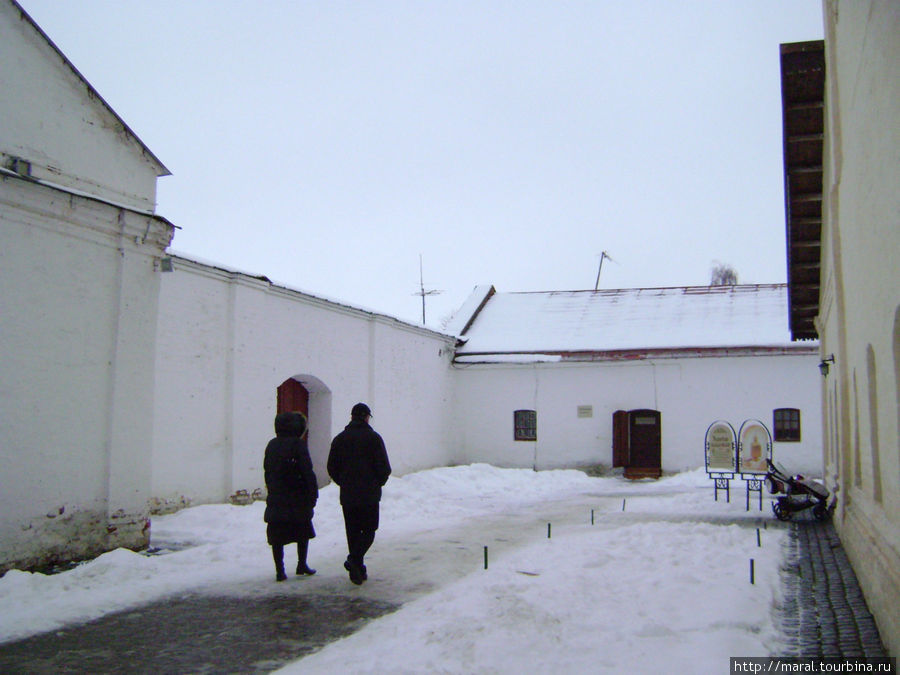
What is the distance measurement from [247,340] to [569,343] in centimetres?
1392

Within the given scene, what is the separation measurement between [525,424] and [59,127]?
18972 millimetres

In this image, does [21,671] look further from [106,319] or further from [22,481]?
[106,319]

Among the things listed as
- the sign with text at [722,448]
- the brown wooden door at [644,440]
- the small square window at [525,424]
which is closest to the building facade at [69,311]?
the sign with text at [722,448]

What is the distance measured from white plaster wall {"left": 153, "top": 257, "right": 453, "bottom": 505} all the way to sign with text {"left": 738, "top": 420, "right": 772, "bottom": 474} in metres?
8.88

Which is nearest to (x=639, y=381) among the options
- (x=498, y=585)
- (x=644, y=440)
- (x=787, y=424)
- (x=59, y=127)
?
(x=644, y=440)

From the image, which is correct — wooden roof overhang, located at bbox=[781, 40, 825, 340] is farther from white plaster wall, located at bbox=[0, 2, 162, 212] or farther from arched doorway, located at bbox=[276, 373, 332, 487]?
arched doorway, located at bbox=[276, 373, 332, 487]

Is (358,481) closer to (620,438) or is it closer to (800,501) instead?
(800,501)

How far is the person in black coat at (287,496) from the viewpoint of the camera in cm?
810

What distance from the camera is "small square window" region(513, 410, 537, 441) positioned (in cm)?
2594

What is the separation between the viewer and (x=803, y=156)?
12.3 metres

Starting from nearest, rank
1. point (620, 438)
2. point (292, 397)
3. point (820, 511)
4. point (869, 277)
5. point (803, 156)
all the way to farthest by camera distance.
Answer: point (869, 277), point (803, 156), point (820, 511), point (292, 397), point (620, 438)

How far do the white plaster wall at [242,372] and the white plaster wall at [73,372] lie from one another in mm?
2806

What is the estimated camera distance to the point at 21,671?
5.42 meters

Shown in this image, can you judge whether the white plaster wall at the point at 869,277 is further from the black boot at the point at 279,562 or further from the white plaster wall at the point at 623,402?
the white plaster wall at the point at 623,402
